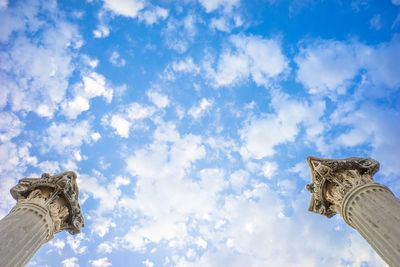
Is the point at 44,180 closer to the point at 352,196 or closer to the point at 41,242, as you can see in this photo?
the point at 41,242

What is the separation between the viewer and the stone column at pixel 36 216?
12922 mm

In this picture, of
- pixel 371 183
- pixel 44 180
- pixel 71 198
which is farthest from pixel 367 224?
pixel 44 180

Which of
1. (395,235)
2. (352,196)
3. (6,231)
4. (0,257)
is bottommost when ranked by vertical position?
(0,257)

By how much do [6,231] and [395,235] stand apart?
1992 centimetres

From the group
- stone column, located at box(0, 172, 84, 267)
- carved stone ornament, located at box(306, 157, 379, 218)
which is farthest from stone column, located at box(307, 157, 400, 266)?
stone column, located at box(0, 172, 84, 267)

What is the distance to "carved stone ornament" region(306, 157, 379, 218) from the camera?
1638 cm

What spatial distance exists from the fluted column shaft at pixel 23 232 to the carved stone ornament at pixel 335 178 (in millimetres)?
18530

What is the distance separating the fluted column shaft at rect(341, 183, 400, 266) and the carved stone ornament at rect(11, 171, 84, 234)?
18510 mm

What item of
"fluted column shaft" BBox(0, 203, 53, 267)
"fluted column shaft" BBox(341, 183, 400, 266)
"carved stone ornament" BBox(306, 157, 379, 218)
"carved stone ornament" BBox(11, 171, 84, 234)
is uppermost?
"carved stone ornament" BBox(306, 157, 379, 218)

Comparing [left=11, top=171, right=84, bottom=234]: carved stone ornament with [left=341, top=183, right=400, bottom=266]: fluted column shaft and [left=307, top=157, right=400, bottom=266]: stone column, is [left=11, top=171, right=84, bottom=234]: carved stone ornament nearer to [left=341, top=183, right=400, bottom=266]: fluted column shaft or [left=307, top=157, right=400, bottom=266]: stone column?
[left=307, top=157, right=400, bottom=266]: stone column

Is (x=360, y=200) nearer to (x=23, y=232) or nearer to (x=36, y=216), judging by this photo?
(x=23, y=232)

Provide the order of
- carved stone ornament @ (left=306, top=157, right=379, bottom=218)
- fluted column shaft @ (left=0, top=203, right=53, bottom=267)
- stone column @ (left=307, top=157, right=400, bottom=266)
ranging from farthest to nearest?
carved stone ornament @ (left=306, top=157, right=379, bottom=218)
stone column @ (left=307, top=157, right=400, bottom=266)
fluted column shaft @ (left=0, top=203, right=53, bottom=267)

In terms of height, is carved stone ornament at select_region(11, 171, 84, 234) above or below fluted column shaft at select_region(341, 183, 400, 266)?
below

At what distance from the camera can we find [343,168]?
16938mm
